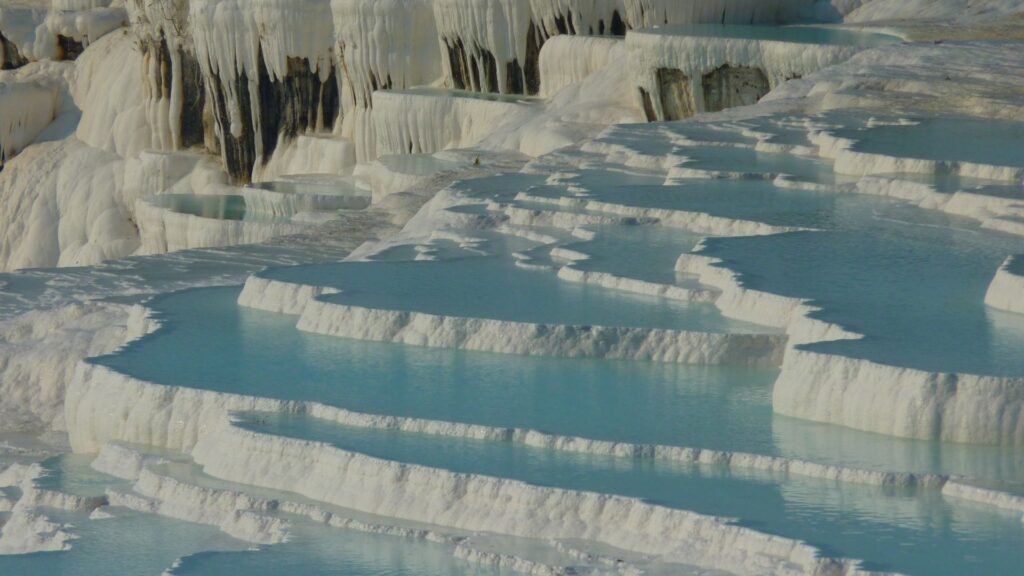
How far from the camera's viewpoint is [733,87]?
16.8m

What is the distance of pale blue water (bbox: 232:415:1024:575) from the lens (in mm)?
6078

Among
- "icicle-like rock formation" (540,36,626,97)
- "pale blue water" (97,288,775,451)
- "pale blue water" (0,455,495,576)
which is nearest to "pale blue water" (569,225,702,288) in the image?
"pale blue water" (97,288,775,451)

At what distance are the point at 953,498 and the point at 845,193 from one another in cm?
533

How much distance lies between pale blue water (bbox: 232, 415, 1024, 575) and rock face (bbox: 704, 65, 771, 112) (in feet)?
31.4

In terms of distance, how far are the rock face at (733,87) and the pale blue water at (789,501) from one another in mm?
9557

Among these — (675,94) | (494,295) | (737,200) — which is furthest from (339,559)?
(675,94)

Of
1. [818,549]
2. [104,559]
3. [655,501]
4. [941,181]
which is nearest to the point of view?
[818,549]

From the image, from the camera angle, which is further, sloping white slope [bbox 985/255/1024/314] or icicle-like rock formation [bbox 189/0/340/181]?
icicle-like rock formation [bbox 189/0/340/181]

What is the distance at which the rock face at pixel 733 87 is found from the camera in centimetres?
1662

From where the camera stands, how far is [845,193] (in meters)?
11.8

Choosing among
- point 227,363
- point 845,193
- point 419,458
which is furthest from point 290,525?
point 845,193

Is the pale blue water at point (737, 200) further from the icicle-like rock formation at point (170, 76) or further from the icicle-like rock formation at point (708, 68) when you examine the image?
the icicle-like rock formation at point (170, 76)

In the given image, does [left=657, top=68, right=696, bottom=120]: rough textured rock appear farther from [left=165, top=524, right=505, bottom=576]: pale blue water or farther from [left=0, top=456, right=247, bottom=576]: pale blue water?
[left=165, top=524, right=505, bottom=576]: pale blue water

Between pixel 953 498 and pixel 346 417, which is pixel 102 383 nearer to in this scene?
pixel 346 417
